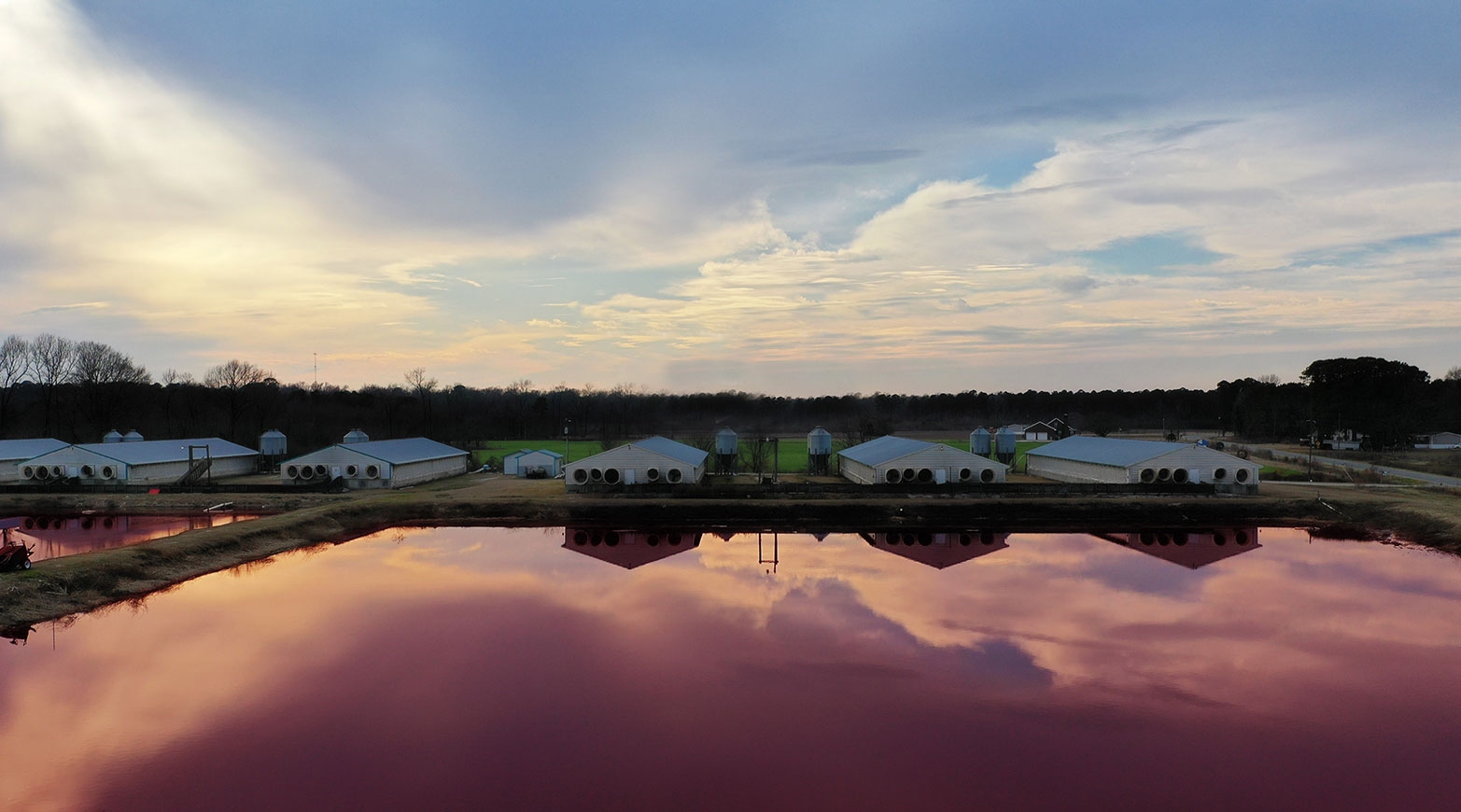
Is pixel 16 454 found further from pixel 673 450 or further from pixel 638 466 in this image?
pixel 673 450

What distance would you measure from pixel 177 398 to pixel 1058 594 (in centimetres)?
12418

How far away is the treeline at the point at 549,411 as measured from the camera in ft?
302

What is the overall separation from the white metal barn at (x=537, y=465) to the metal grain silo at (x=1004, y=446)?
33694 millimetres

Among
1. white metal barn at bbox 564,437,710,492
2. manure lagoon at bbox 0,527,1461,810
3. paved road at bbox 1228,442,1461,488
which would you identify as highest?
white metal barn at bbox 564,437,710,492

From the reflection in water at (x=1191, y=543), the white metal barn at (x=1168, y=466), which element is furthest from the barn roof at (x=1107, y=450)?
the reflection in water at (x=1191, y=543)

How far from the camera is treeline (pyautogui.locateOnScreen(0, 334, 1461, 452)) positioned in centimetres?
9206

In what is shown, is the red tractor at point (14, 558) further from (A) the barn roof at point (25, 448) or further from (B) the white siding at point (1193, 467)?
(B) the white siding at point (1193, 467)

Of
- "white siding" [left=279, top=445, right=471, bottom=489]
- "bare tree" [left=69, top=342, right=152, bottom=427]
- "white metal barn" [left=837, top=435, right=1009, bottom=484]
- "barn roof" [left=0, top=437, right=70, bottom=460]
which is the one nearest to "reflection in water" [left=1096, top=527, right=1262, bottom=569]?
"white metal barn" [left=837, top=435, right=1009, bottom=484]

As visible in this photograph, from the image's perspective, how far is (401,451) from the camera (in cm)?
5569

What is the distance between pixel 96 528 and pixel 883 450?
44.0 metres

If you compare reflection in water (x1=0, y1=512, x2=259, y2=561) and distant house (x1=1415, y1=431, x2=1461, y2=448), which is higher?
Result: distant house (x1=1415, y1=431, x2=1461, y2=448)

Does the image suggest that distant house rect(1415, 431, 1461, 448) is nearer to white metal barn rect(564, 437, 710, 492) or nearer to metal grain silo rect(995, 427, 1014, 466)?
metal grain silo rect(995, 427, 1014, 466)

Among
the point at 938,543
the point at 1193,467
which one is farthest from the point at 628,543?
the point at 1193,467

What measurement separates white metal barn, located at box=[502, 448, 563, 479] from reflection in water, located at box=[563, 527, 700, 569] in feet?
63.3
